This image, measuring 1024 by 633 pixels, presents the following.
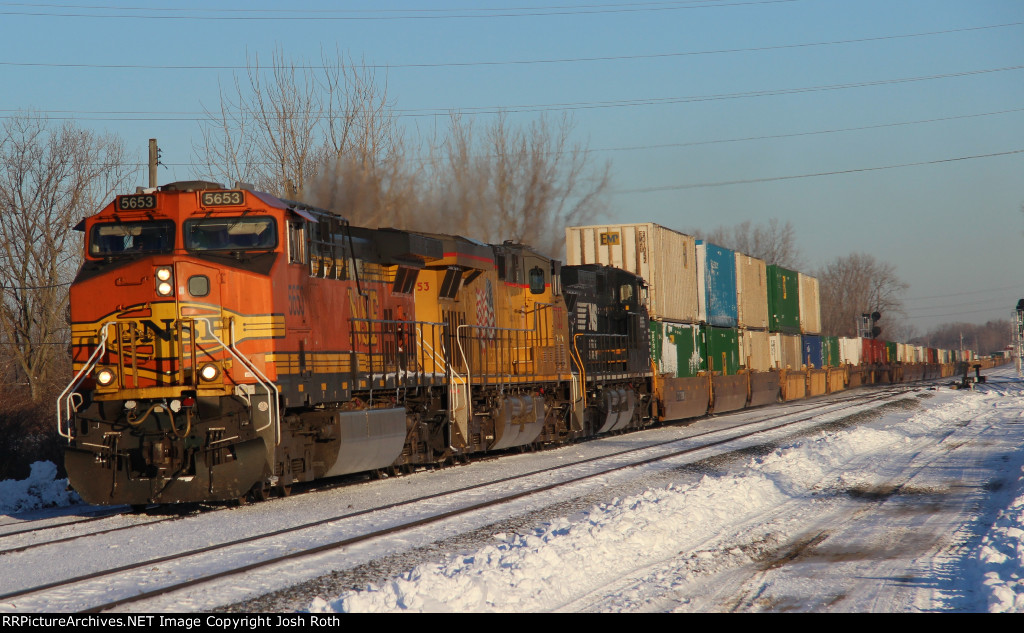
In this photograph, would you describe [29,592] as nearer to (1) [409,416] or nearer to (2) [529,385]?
(1) [409,416]

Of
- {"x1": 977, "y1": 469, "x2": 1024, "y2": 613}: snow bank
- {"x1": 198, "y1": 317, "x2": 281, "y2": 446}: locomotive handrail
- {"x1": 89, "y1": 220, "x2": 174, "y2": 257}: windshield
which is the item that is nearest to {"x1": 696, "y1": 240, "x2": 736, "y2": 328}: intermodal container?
{"x1": 977, "y1": 469, "x2": 1024, "y2": 613}: snow bank

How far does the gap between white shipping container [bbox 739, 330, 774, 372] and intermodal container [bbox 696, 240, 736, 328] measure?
117cm

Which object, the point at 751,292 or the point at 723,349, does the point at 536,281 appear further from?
the point at 751,292

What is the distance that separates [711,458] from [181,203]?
985 centimetres

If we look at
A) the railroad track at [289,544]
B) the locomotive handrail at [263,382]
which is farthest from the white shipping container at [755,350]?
the locomotive handrail at [263,382]

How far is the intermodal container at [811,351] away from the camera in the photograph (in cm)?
4109

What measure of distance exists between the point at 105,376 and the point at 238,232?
7.33 feet

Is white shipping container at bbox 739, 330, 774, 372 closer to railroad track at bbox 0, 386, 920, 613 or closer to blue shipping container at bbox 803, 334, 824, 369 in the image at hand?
blue shipping container at bbox 803, 334, 824, 369

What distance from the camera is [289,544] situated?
862 cm

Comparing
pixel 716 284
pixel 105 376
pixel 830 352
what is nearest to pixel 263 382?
pixel 105 376

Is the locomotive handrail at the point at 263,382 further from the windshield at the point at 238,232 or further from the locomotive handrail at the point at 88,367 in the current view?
the locomotive handrail at the point at 88,367

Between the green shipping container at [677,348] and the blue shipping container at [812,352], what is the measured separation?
47.1 ft

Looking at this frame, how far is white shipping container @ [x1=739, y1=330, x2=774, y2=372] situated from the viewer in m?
32.3

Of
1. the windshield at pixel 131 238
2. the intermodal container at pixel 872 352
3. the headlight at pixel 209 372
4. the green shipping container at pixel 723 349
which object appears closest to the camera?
the headlight at pixel 209 372
